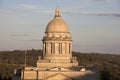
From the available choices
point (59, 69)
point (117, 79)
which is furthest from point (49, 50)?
point (117, 79)

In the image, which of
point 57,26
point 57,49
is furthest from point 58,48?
point 57,26

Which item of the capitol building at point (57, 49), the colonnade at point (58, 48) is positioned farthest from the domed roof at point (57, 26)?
the colonnade at point (58, 48)

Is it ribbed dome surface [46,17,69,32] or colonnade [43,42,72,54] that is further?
colonnade [43,42,72,54]

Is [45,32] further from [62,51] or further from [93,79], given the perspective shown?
[93,79]

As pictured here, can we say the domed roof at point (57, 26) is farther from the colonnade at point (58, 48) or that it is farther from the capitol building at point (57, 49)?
the colonnade at point (58, 48)

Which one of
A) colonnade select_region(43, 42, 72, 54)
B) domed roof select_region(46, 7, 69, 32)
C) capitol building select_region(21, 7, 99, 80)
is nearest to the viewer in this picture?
capitol building select_region(21, 7, 99, 80)

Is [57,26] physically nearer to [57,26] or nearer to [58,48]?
[57,26]

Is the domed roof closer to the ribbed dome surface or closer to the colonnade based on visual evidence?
the ribbed dome surface

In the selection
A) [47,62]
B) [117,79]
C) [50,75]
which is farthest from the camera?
[117,79]

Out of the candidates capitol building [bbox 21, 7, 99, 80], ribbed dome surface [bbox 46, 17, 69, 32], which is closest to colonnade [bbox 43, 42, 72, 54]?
capitol building [bbox 21, 7, 99, 80]

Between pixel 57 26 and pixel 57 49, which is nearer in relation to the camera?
pixel 57 26

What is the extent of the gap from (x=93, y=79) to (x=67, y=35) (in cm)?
1083

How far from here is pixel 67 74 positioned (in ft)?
269

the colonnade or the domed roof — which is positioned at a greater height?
the domed roof
